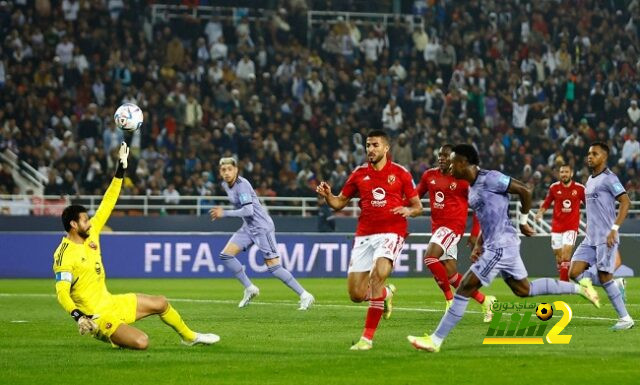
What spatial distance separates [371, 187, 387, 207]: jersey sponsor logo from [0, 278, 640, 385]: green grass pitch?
1451 millimetres

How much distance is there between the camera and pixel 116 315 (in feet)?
42.4

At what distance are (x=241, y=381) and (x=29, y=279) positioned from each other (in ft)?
63.9

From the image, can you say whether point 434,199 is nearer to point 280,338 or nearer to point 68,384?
point 280,338

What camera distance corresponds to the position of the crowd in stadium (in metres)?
34.0

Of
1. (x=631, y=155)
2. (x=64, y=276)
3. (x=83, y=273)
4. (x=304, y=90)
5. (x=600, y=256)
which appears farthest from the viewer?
(x=304, y=90)

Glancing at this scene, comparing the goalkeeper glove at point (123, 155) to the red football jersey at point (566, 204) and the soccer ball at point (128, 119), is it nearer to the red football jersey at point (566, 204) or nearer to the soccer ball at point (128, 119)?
the soccer ball at point (128, 119)

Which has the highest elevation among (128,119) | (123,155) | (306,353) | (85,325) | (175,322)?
(128,119)

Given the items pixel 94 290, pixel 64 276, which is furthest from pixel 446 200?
pixel 64 276

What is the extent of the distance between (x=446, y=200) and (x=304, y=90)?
19.9m

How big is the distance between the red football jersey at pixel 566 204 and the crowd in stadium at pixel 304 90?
8.14 metres

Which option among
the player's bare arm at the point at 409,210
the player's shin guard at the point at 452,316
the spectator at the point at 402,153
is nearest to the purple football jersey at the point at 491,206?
the player's bare arm at the point at 409,210

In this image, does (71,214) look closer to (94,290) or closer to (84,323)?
(94,290)

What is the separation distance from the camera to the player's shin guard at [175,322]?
42.9ft

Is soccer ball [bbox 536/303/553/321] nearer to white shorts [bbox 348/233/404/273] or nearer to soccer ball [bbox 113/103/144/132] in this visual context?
white shorts [bbox 348/233/404/273]
